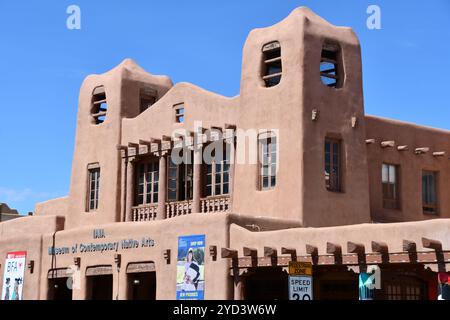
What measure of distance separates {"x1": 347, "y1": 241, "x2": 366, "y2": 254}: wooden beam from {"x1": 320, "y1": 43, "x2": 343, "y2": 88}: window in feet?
29.6

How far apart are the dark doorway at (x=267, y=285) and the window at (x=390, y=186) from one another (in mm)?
6645

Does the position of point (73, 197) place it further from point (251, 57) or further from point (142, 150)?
point (251, 57)

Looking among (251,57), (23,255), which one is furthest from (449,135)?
(23,255)

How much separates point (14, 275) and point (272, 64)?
14829 millimetres

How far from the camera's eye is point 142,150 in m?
34.3

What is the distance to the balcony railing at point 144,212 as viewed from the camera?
111ft

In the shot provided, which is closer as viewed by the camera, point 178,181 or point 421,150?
point 421,150

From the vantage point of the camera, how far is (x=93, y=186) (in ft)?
122

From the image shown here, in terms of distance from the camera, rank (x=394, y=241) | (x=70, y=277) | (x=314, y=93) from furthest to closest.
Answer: (x=70, y=277) < (x=314, y=93) < (x=394, y=241)

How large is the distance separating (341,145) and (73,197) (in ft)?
46.7

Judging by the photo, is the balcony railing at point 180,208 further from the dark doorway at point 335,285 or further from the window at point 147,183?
the dark doorway at point 335,285

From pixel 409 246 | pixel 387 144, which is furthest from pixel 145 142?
pixel 409 246

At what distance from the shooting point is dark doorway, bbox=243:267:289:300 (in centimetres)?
2604

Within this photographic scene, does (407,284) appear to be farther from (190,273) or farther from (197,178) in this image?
(197,178)
